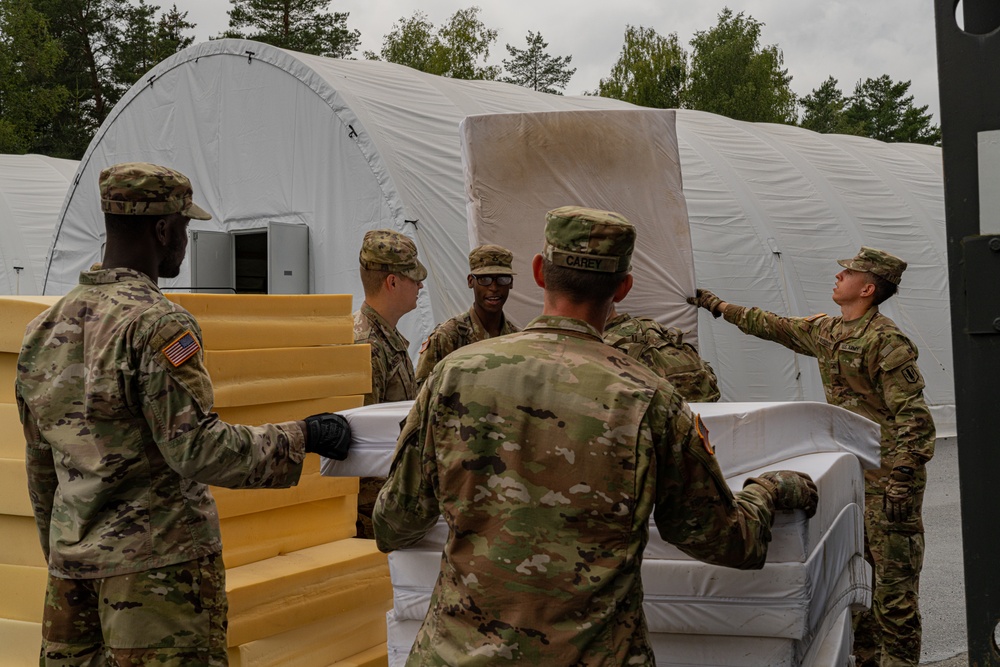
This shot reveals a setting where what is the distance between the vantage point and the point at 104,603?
9.40 feet

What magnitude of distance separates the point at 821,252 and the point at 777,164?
5.99 feet

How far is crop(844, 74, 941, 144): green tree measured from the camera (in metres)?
57.1

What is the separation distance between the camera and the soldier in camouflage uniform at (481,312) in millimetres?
5035

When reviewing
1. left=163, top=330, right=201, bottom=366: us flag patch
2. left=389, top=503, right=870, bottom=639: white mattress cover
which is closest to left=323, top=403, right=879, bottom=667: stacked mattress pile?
left=389, top=503, right=870, bottom=639: white mattress cover

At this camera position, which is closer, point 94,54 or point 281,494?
point 281,494

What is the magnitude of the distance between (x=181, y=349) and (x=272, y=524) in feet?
3.59

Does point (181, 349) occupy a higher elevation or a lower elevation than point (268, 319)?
lower

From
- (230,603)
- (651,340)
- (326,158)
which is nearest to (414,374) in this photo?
(651,340)

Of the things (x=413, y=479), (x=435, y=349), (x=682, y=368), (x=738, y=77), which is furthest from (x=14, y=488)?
(x=738, y=77)

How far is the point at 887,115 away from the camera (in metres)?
58.9

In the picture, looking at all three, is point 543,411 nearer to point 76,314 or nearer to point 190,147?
point 76,314

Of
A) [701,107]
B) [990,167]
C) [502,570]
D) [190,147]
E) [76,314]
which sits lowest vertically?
[502,570]

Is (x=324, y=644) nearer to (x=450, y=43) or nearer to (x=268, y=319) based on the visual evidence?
(x=268, y=319)

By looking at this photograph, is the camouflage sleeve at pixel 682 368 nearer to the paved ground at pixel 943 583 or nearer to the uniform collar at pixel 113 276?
the paved ground at pixel 943 583
